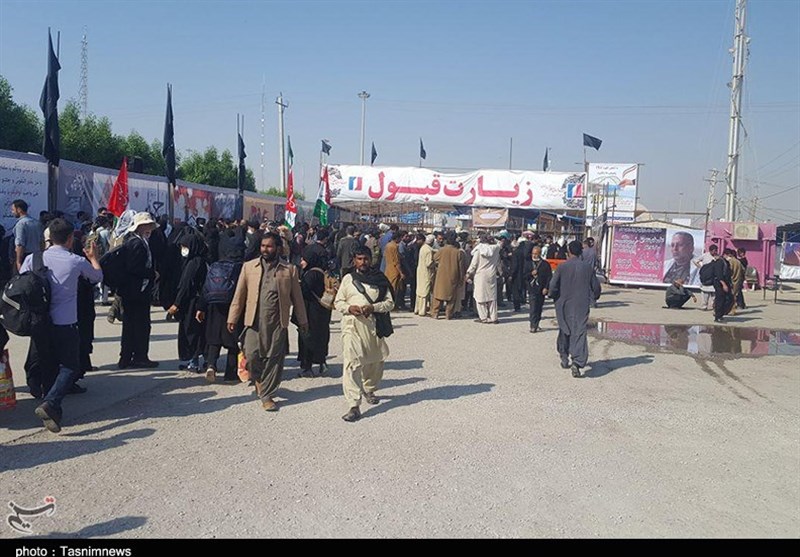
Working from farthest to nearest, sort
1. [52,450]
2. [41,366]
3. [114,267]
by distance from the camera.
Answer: [114,267] → [41,366] → [52,450]

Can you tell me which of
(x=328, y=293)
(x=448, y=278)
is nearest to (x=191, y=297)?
(x=328, y=293)

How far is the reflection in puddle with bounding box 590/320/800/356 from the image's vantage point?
11.2 m

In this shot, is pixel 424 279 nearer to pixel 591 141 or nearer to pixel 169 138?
pixel 169 138

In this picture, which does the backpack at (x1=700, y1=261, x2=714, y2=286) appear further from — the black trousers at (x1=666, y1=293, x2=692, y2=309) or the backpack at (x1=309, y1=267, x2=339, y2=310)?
the backpack at (x1=309, y1=267, x2=339, y2=310)

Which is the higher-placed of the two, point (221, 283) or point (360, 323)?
point (221, 283)

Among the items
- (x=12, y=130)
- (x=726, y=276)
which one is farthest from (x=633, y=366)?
(x=12, y=130)

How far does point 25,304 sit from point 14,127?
25.1 meters

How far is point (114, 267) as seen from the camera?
733 centimetres

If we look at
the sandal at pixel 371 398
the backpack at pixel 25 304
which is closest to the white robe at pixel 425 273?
the sandal at pixel 371 398

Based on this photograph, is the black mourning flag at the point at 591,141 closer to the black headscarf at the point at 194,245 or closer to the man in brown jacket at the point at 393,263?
the man in brown jacket at the point at 393,263

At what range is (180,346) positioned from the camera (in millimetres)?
7707

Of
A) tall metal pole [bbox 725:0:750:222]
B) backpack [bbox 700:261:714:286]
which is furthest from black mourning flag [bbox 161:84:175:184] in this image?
tall metal pole [bbox 725:0:750:222]

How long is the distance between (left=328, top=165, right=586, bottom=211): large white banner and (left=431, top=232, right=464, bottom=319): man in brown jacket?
15146 millimetres
